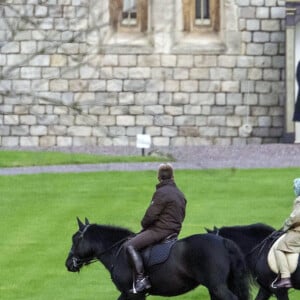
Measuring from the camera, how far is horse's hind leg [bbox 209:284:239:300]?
17.1 metres

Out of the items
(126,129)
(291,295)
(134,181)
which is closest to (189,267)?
(291,295)

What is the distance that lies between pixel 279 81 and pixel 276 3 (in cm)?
197

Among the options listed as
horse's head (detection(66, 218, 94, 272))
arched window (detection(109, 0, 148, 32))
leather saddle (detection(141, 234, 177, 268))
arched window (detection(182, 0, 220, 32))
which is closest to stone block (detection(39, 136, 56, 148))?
arched window (detection(109, 0, 148, 32))

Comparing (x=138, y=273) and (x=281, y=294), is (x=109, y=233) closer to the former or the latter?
(x=138, y=273)

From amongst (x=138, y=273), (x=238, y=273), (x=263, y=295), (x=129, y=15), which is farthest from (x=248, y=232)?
(x=129, y=15)

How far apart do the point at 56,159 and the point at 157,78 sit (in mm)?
5076

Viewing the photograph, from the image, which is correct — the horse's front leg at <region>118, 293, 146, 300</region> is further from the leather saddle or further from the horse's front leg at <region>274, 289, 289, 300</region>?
the horse's front leg at <region>274, 289, 289, 300</region>

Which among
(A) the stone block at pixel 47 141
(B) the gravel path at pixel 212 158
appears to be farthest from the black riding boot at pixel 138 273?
(A) the stone block at pixel 47 141

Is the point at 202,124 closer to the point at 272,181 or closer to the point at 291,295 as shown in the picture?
the point at 272,181

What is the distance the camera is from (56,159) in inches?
1400

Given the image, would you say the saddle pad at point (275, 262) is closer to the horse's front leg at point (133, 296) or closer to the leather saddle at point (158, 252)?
the leather saddle at point (158, 252)

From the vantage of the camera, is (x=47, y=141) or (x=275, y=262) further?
(x=47, y=141)

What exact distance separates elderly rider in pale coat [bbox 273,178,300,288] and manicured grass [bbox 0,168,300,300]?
1.84 meters

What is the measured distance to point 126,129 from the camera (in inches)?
1549
